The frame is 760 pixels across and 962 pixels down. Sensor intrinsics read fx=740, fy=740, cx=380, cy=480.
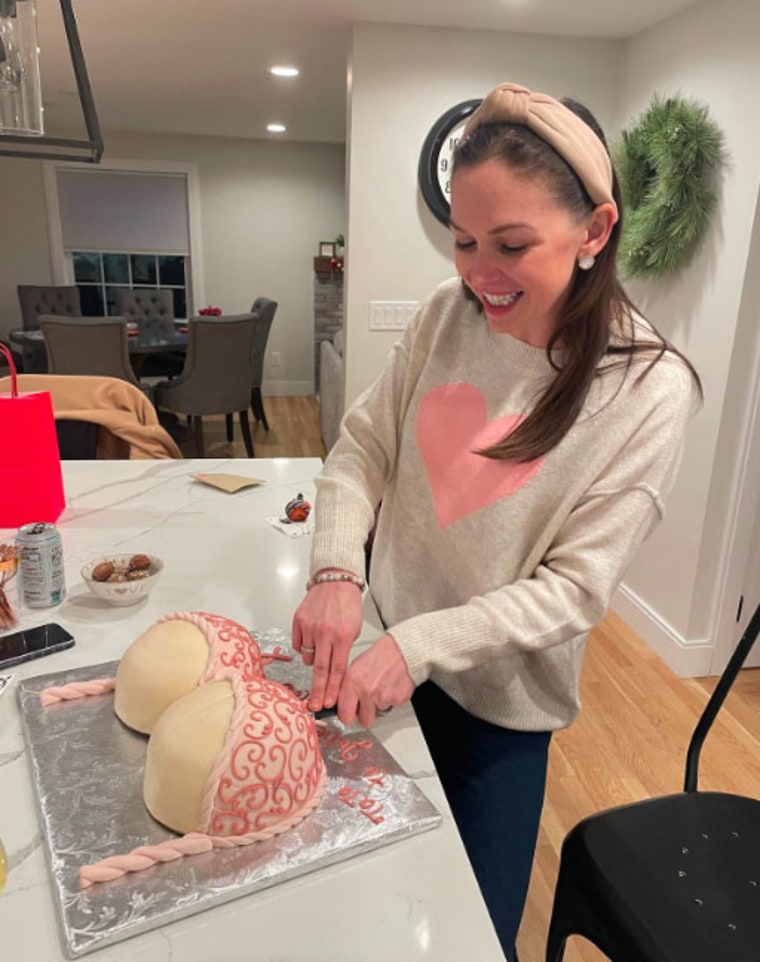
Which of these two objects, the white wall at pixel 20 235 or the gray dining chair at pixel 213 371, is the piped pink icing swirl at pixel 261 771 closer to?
the gray dining chair at pixel 213 371

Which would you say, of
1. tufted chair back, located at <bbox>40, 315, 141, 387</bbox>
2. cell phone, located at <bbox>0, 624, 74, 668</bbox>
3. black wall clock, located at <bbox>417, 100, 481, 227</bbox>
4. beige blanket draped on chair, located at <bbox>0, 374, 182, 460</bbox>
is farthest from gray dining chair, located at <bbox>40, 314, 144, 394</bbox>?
cell phone, located at <bbox>0, 624, 74, 668</bbox>

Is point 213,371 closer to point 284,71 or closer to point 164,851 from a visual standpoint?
point 284,71

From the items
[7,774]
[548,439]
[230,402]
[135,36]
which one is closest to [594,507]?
[548,439]

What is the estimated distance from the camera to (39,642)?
40.8 inches

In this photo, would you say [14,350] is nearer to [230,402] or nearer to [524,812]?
[230,402]

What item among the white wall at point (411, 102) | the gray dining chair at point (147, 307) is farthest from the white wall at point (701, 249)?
the gray dining chair at point (147, 307)

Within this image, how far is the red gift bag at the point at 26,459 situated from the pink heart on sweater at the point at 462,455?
813 mm

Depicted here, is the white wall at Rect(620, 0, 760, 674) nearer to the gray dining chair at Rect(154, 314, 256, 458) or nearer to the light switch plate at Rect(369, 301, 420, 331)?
the light switch plate at Rect(369, 301, 420, 331)

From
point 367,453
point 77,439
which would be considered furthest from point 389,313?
point 367,453

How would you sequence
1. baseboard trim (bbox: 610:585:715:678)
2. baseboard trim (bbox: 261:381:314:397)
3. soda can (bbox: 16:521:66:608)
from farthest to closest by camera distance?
baseboard trim (bbox: 261:381:314:397)
baseboard trim (bbox: 610:585:715:678)
soda can (bbox: 16:521:66:608)

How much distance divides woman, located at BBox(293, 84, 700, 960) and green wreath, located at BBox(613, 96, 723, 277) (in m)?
1.47

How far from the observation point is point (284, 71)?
12.7ft

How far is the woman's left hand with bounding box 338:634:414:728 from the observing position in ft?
2.72

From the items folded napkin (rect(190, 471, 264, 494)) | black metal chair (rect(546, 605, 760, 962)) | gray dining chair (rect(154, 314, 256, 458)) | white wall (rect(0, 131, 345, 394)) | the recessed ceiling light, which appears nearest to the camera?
black metal chair (rect(546, 605, 760, 962))
